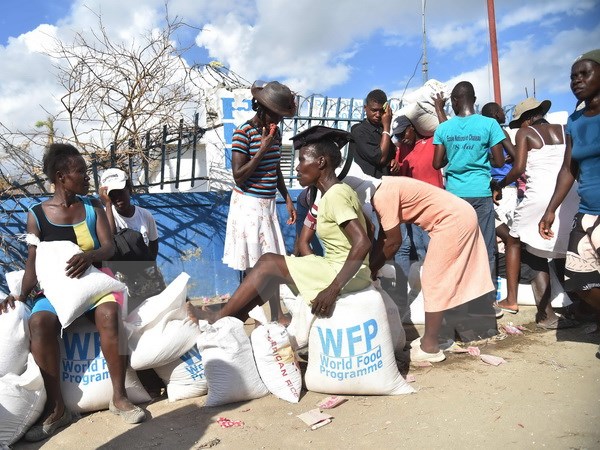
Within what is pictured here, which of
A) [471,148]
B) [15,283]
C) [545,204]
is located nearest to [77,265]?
[15,283]

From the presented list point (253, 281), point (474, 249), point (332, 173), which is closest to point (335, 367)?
point (253, 281)

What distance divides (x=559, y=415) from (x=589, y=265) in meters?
1.15

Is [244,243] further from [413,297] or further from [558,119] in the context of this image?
[558,119]

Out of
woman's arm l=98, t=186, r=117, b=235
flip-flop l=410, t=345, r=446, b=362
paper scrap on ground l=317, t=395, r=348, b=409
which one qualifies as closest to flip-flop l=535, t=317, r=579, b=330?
flip-flop l=410, t=345, r=446, b=362

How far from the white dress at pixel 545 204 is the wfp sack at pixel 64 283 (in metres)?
3.36

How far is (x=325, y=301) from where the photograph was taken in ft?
9.46

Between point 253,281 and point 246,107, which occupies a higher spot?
point 246,107

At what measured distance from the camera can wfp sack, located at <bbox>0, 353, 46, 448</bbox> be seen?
2535 mm

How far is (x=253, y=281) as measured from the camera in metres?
3.13

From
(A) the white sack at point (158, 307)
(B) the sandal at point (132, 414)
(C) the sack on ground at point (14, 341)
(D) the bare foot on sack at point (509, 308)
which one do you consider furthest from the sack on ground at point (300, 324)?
→ (D) the bare foot on sack at point (509, 308)

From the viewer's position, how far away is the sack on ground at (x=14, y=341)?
9.03ft

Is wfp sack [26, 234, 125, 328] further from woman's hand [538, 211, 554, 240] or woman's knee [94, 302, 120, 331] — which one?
woman's hand [538, 211, 554, 240]

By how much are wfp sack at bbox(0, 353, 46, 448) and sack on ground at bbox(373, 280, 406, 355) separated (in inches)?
84.4

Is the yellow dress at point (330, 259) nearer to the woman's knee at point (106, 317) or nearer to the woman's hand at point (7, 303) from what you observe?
the woman's knee at point (106, 317)
